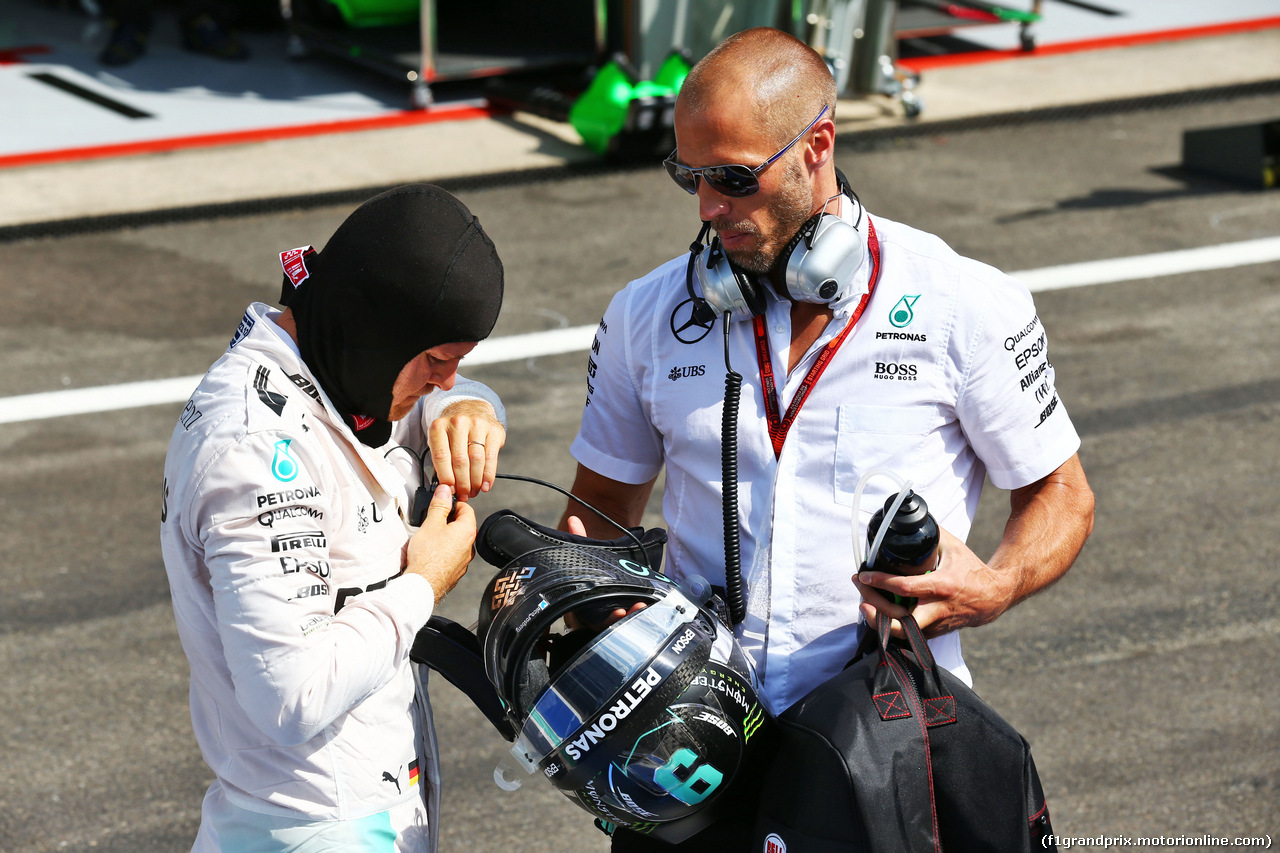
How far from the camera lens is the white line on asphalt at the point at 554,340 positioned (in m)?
7.96

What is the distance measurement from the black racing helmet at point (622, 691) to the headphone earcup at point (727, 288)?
26.4 inches

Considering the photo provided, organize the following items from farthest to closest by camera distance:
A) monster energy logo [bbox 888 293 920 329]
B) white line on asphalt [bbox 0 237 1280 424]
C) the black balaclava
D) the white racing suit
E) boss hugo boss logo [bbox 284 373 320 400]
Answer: white line on asphalt [bbox 0 237 1280 424] < monster energy logo [bbox 888 293 920 329] < boss hugo boss logo [bbox 284 373 320 400] < the black balaclava < the white racing suit

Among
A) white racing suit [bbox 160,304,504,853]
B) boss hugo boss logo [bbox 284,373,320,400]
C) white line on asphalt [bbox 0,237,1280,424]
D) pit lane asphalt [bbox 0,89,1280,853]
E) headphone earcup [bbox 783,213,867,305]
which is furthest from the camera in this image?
white line on asphalt [bbox 0,237,1280,424]

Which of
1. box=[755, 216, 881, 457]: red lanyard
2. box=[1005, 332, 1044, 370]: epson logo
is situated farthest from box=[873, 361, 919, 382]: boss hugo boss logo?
box=[1005, 332, 1044, 370]: epson logo

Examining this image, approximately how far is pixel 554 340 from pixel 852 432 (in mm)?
5761

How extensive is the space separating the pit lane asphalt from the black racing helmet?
7.06 ft

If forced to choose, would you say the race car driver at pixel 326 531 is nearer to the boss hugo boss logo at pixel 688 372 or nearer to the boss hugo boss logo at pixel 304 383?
the boss hugo boss logo at pixel 304 383

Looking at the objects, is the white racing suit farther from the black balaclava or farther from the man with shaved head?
the man with shaved head

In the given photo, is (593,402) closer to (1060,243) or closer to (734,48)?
(734,48)

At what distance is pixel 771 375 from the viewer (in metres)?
3.14

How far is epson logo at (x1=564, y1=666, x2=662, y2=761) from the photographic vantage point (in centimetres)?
257

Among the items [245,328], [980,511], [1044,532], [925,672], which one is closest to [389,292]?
[245,328]

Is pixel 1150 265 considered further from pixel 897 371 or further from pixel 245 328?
pixel 245 328

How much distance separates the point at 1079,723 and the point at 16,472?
5.46m
